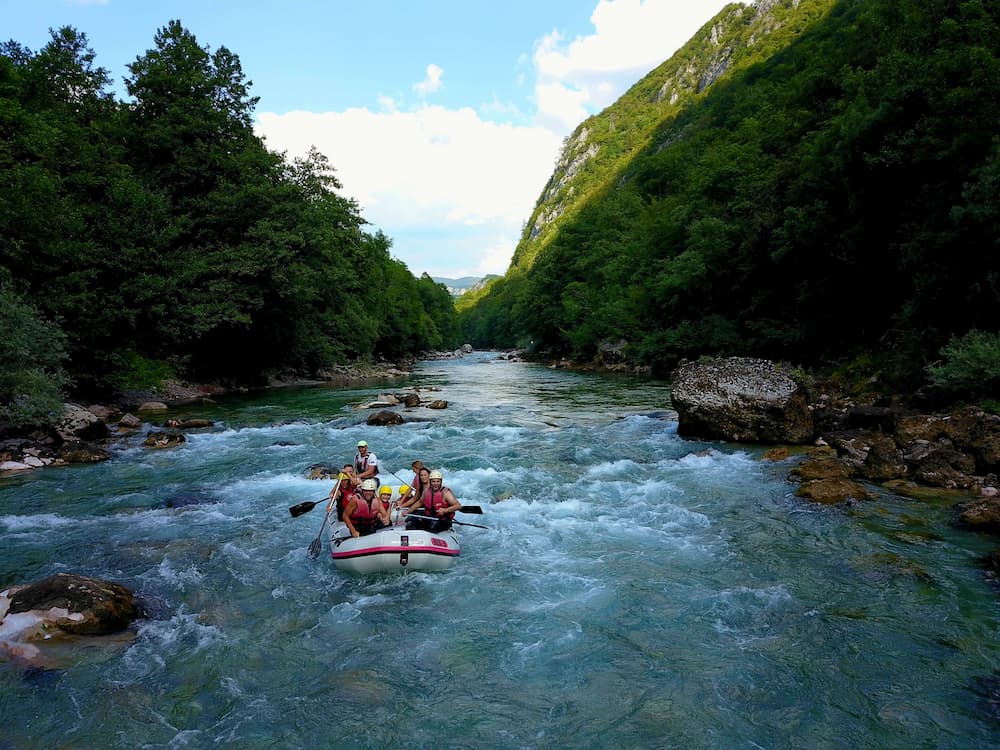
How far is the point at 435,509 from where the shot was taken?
850 cm

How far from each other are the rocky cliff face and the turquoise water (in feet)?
272

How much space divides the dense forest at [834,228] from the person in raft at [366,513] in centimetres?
1224

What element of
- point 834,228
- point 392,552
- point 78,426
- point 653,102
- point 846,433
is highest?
point 653,102

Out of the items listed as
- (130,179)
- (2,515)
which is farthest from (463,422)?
(130,179)

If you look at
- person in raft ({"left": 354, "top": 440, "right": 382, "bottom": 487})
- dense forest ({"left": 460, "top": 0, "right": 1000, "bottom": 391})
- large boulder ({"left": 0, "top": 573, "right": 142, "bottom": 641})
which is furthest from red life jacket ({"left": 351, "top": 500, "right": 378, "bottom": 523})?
dense forest ({"left": 460, "top": 0, "right": 1000, "bottom": 391})

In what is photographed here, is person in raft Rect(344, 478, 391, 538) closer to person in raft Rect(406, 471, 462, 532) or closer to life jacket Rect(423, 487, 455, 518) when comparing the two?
person in raft Rect(406, 471, 462, 532)

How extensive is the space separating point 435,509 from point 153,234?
2087cm

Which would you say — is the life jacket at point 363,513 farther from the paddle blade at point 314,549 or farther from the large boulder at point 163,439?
the large boulder at point 163,439

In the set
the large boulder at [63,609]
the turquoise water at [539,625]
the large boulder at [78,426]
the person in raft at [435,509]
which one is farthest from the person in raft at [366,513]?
the large boulder at [78,426]

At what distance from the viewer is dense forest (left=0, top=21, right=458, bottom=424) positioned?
17.8 metres

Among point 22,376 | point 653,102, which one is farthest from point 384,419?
point 653,102

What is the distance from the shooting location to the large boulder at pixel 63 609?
5.76 meters

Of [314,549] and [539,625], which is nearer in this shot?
[539,625]

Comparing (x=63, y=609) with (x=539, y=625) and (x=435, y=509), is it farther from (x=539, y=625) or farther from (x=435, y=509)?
(x=539, y=625)
